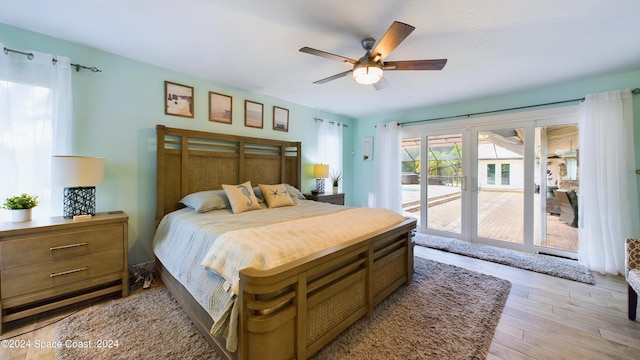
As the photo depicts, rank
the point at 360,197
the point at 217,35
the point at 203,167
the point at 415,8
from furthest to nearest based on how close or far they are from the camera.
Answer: the point at 360,197 → the point at 203,167 → the point at 217,35 → the point at 415,8

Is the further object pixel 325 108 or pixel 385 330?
pixel 325 108

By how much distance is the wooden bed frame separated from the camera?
4.20 feet

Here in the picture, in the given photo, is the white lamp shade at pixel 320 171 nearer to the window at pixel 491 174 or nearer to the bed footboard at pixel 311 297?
the bed footboard at pixel 311 297

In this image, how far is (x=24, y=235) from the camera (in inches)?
72.7

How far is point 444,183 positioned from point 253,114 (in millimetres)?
3556

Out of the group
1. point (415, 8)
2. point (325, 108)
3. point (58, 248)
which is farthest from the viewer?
point (325, 108)

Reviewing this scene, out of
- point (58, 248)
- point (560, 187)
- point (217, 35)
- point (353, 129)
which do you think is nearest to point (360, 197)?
point (353, 129)

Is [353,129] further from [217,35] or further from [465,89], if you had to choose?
[217,35]

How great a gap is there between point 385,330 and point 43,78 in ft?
12.1

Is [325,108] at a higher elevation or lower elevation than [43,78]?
higher

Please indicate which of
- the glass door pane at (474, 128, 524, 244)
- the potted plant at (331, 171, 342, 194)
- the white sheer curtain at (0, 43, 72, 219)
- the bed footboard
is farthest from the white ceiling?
the potted plant at (331, 171, 342, 194)

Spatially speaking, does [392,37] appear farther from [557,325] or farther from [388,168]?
[388,168]

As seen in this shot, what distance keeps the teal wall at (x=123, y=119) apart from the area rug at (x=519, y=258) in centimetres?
397

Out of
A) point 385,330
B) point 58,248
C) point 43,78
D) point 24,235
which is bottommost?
point 385,330
